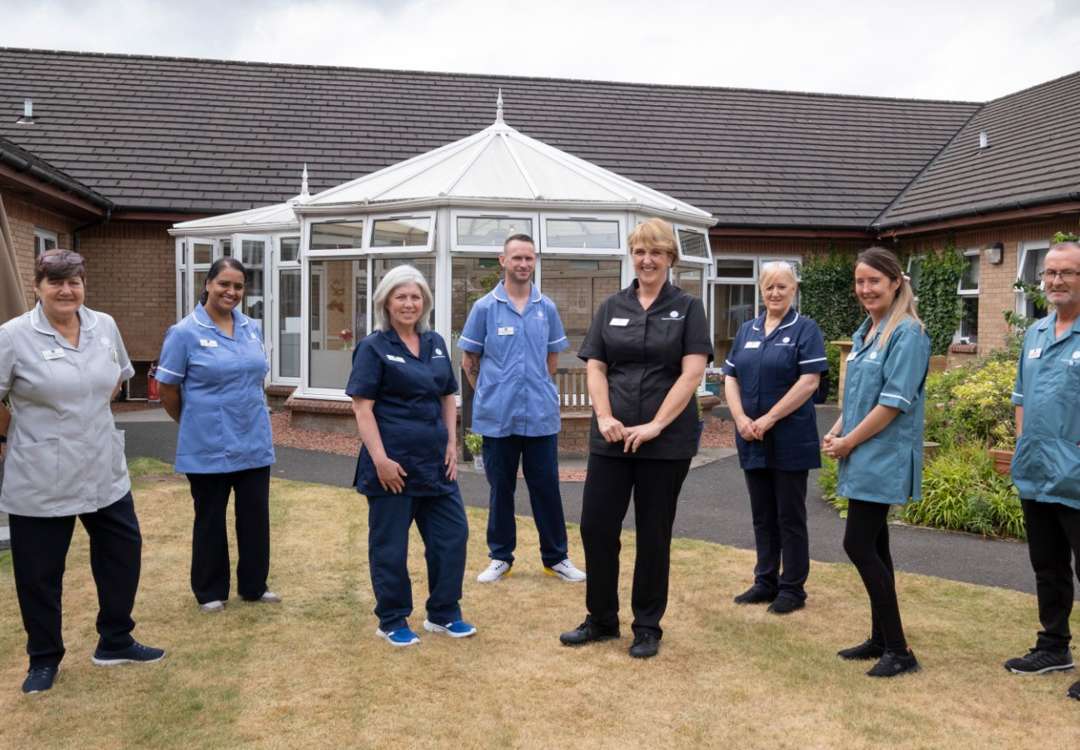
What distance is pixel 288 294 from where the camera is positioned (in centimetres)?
1409

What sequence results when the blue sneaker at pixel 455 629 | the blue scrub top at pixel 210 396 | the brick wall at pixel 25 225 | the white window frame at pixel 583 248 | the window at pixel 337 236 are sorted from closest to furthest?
1. the blue sneaker at pixel 455 629
2. the blue scrub top at pixel 210 396
3. the white window frame at pixel 583 248
4. the window at pixel 337 236
5. the brick wall at pixel 25 225

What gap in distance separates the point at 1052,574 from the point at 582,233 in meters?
7.61

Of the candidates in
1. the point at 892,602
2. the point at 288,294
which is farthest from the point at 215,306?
the point at 288,294

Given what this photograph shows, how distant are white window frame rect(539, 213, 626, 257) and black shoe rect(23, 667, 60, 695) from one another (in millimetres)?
7723

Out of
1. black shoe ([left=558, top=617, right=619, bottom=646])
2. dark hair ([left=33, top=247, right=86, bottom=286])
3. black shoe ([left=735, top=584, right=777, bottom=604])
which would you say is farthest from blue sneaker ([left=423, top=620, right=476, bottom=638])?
dark hair ([left=33, top=247, right=86, bottom=286])

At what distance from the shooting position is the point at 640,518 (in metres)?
4.45

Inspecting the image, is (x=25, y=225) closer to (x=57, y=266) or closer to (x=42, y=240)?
(x=42, y=240)

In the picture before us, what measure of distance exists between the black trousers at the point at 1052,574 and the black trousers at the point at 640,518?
1484 mm

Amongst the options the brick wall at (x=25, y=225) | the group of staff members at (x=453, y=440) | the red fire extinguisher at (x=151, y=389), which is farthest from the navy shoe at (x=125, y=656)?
the red fire extinguisher at (x=151, y=389)

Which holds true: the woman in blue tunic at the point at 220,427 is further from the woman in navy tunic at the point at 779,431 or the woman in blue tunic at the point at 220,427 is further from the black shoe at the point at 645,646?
the woman in navy tunic at the point at 779,431

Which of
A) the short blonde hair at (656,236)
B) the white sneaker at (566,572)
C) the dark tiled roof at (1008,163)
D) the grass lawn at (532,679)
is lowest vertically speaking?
the grass lawn at (532,679)

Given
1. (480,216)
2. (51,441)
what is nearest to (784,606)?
(51,441)

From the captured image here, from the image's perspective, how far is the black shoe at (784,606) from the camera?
4.99 m

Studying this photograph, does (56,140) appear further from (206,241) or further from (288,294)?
(288,294)
